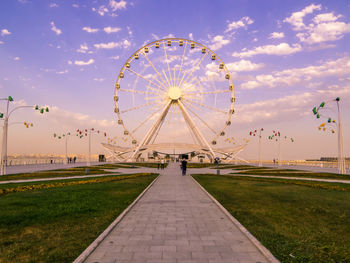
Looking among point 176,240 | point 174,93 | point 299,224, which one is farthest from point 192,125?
point 176,240

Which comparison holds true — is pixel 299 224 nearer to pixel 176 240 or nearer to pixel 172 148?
pixel 176 240

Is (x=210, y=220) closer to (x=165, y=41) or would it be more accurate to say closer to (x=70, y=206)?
(x=70, y=206)

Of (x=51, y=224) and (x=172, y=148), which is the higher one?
(x=172, y=148)

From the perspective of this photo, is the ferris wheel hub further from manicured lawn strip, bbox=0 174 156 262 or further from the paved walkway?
the paved walkway

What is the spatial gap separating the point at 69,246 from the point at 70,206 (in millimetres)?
4896

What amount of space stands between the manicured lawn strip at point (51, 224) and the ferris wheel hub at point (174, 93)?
3556 cm

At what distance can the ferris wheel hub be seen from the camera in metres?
46.4

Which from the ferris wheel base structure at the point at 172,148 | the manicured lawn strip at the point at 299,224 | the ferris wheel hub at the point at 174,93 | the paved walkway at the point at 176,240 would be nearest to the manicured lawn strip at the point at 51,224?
the paved walkway at the point at 176,240

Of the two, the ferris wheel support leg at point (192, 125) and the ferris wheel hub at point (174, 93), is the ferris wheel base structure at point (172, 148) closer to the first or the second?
the ferris wheel support leg at point (192, 125)

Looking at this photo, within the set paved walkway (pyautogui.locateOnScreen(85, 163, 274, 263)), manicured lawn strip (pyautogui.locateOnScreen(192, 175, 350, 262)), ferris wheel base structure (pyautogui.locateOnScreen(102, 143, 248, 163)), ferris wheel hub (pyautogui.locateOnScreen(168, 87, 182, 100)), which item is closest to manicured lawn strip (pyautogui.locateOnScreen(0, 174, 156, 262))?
paved walkway (pyautogui.locateOnScreen(85, 163, 274, 263))

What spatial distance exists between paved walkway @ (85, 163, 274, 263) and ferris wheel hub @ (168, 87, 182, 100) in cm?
3810

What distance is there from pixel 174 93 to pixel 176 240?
41641 millimetres

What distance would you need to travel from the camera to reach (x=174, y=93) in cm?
4656

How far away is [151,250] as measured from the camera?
17.9 ft
